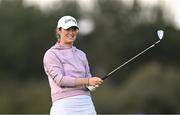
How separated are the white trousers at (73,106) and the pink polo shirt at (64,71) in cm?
4

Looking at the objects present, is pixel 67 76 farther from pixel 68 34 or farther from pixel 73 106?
pixel 68 34

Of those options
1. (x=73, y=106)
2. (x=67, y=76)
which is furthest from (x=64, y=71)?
(x=73, y=106)

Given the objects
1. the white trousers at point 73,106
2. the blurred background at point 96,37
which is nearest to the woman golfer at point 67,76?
the white trousers at point 73,106

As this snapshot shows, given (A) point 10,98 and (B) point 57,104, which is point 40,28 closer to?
(A) point 10,98

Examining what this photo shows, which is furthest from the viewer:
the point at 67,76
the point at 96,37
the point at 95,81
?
the point at 96,37

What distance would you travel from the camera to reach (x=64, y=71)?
24.0 ft

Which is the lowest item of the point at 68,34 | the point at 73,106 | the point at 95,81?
the point at 73,106

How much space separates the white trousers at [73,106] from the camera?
23.7 ft

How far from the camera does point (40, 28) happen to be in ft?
157

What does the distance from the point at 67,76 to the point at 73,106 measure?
28cm

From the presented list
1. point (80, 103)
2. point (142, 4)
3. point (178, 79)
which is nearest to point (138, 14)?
point (142, 4)

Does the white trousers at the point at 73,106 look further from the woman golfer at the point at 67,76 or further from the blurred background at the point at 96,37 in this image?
the blurred background at the point at 96,37

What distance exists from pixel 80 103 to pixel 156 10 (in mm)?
41916

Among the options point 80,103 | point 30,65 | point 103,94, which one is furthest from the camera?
point 30,65
